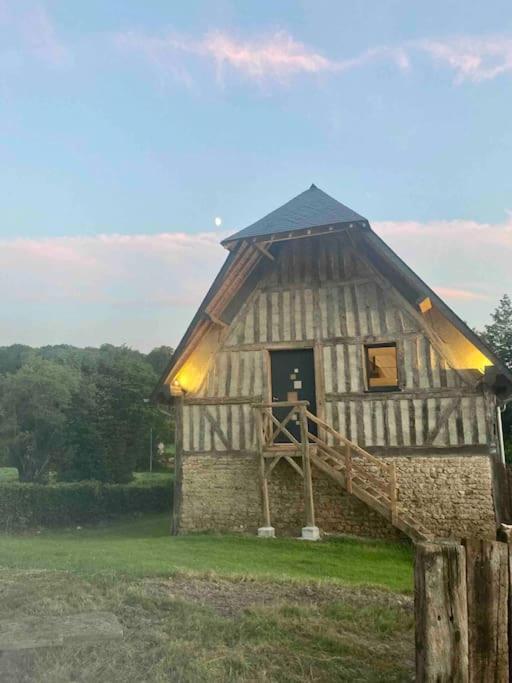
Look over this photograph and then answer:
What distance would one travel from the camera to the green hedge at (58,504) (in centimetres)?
1697

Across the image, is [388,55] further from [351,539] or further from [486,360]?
[351,539]

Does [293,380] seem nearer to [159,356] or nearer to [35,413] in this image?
[35,413]

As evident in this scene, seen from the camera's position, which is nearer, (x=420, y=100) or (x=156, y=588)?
(x=156, y=588)

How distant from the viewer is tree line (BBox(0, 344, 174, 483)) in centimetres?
3045

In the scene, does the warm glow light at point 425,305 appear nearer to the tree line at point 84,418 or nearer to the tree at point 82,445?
the tree line at point 84,418

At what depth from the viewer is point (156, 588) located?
18.9 feet

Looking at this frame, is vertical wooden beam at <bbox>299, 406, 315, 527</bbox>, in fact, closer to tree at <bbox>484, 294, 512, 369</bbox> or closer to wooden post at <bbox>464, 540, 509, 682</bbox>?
wooden post at <bbox>464, 540, 509, 682</bbox>

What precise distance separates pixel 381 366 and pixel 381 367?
10cm

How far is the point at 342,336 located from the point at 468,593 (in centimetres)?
931

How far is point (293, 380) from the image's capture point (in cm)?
1261

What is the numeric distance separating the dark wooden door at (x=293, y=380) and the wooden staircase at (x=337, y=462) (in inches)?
17.6

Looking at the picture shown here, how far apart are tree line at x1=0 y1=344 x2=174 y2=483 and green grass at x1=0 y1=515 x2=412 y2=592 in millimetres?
19290

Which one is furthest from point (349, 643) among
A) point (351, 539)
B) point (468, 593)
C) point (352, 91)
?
point (352, 91)

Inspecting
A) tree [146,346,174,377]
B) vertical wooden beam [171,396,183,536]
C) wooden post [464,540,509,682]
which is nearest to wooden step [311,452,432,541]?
vertical wooden beam [171,396,183,536]
